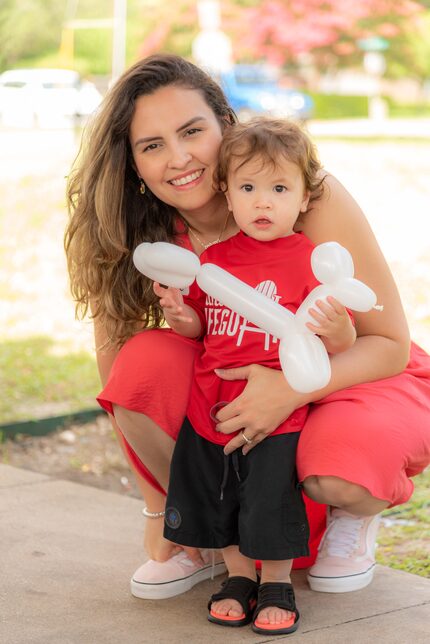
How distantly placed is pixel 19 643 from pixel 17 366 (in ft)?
10.4

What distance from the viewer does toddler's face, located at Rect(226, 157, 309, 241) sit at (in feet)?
8.05

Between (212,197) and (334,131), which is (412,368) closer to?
(212,197)

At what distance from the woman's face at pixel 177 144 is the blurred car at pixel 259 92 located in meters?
19.4

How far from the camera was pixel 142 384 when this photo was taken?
103 inches

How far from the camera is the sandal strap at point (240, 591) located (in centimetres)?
244

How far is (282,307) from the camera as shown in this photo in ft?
7.76

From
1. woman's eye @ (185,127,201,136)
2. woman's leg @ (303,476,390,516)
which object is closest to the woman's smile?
woman's eye @ (185,127,201,136)

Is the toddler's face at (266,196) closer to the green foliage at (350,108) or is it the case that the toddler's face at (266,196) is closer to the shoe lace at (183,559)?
the shoe lace at (183,559)

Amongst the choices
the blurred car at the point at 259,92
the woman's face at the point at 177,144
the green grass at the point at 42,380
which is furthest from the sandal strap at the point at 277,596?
the blurred car at the point at 259,92

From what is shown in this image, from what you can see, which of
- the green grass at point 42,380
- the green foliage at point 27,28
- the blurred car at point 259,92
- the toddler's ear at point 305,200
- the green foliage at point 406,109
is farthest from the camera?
the green foliage at point 406,109

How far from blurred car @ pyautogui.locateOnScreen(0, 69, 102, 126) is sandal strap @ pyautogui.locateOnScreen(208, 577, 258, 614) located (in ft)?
57.5

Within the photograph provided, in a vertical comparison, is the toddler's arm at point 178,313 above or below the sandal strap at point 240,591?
above

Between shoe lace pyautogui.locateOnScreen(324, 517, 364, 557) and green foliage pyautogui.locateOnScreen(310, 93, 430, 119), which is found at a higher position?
shoe lace pyautogui.locateOnScreen(324, 517, 364, 557)

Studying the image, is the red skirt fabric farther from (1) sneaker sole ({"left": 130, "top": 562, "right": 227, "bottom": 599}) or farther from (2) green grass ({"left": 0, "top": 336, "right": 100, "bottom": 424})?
(2) green grass ({"left": 0, "top": 336, "right": 100, "bottom": 424})
